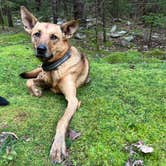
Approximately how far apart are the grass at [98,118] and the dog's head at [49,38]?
Result: 69 centimetres

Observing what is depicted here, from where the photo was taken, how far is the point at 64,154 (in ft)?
12.2

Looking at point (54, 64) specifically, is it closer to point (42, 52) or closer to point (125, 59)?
point (42, 52)

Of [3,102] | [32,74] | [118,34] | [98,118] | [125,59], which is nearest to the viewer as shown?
[98,118]

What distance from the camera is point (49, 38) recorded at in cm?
475

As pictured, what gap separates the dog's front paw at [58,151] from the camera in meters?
3.66

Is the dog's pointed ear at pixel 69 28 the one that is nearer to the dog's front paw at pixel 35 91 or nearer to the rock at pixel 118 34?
the dog's front paw at pixel 35 91

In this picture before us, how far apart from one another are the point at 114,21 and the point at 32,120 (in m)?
15.8

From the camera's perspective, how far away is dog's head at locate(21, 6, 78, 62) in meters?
4.65

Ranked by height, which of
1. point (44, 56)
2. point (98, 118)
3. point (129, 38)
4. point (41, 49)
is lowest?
point (129, 38)

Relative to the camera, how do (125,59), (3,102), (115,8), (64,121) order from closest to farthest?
(64,121)
(3,102)
(125,59)
(115,8)

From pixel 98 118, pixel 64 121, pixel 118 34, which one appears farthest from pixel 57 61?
pixel 118 34

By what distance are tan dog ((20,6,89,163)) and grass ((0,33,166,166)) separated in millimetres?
180

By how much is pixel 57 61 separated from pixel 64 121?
46.8 inches

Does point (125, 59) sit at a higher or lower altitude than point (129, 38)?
higher
